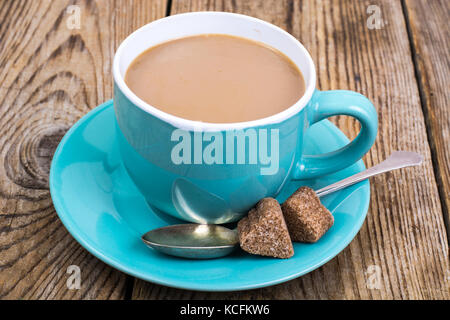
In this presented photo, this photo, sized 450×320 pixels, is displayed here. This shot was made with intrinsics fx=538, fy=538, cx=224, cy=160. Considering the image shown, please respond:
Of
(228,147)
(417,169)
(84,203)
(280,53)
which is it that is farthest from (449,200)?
(84,203)

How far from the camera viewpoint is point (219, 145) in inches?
37.9

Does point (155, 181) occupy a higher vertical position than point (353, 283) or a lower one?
higher

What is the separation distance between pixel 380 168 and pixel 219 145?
0.46 meters

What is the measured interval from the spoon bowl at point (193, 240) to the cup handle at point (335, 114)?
222mm

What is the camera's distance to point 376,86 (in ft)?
5.40

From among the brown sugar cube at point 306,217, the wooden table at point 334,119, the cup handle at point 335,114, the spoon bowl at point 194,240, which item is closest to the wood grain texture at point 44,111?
the wooden table at point 334,119

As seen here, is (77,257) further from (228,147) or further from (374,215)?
(374,215)

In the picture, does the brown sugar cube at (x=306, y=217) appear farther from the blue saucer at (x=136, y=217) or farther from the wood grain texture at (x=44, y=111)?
the wood grain texture at (x=44, y=111)

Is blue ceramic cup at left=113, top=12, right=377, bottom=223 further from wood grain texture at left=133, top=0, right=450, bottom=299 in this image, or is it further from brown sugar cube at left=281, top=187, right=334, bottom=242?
wood grain texture at left=133, top=0, right=450, bottom=299

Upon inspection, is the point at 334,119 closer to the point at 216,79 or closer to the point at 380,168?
the point at 380,168

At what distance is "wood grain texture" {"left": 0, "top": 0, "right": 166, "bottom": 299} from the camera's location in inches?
42.8

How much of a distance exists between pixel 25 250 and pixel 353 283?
2.25 ft

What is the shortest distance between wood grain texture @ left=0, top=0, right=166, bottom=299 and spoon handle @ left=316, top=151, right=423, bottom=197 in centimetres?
49

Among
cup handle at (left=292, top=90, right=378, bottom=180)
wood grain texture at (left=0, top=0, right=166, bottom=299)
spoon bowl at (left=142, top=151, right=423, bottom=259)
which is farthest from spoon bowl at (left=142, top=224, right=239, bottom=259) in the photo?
cup handle at (left=292, top=90, right=378, bottom=180)
